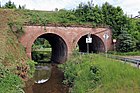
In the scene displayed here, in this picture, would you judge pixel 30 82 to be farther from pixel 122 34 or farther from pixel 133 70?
pixel 122 34

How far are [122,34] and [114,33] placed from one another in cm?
151

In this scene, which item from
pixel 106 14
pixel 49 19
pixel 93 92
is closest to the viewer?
pixel 93 92

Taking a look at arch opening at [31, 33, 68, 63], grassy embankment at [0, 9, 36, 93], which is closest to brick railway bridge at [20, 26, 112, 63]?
arch opening at [31, 33, 68, 63]

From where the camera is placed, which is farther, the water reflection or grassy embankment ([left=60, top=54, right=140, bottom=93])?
the water reflection

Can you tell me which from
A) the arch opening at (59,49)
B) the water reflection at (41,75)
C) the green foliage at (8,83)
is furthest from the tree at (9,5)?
the green foliage at (8,83)

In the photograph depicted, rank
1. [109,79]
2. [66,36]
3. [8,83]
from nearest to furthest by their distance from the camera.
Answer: [109,79]
[8,83]
[66,36]

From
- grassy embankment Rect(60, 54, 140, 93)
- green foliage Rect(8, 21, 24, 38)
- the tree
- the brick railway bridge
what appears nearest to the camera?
grassy embankment Rect(60, 54, 140, 93)

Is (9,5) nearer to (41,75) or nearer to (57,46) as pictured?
(57,46)

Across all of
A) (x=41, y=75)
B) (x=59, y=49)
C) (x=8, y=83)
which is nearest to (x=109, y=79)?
(x=8, y=83)

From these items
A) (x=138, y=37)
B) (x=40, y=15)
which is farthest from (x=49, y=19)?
A: (x=138, y=37)

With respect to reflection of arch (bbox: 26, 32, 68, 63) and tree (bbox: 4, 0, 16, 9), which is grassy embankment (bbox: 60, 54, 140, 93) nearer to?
reflection of arch (bbox: 26, 32, 68, 63)

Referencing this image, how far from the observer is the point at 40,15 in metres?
38.2

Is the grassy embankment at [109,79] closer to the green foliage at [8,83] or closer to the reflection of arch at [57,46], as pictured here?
the green foliage at [8,83]

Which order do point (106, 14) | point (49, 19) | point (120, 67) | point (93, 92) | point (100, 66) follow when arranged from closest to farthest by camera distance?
1. point (93, 92)
2. point (120, 67)
3. point (100, 66)
4. point (49, 19)
5. point (106, 14)
